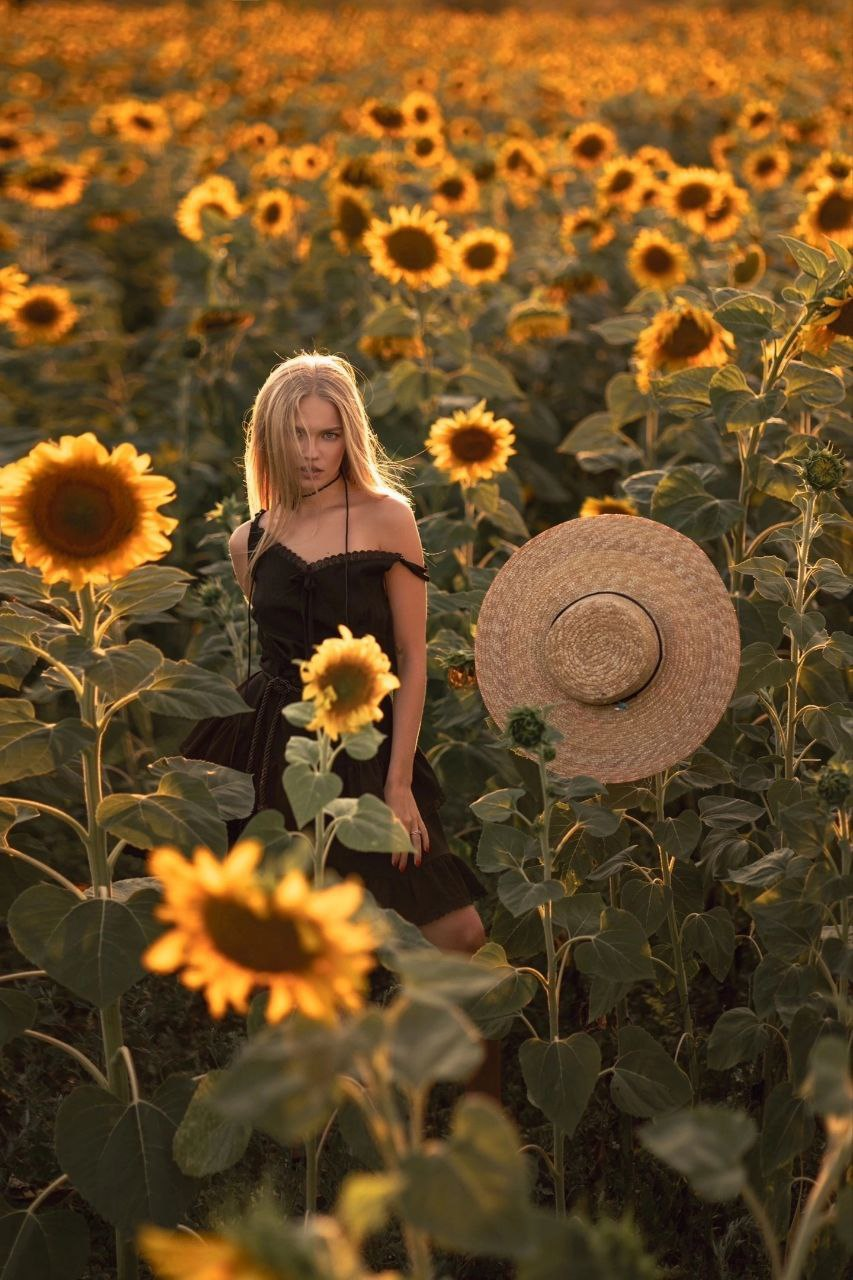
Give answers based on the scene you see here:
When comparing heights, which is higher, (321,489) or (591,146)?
(321,489)

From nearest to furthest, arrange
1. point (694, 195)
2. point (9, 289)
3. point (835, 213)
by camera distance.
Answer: point (9, 289), point (835, 213), point (694, 195)

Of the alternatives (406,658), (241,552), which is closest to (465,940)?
(406,658)

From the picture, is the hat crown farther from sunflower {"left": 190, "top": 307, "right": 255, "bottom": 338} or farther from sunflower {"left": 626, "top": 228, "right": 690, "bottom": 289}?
sunflower {"left": 190, "top": 307, "right": 255, "bottom": 338}

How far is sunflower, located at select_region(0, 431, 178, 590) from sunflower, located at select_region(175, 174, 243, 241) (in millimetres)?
4037

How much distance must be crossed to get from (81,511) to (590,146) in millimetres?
5643

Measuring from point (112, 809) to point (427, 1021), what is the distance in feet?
3.41

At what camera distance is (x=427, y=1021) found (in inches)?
49.5

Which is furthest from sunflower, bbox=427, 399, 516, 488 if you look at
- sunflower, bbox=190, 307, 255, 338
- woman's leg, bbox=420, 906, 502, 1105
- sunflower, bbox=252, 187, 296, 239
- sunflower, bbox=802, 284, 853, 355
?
sunflower, bbox=252, 187, 296, 239

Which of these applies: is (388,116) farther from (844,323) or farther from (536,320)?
(844,323)

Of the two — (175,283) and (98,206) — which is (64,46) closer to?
(98,206)

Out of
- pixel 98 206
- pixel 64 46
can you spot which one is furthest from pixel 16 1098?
pixel 64 46

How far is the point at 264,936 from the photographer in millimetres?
1304

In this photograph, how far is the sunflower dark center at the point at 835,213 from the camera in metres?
4.32

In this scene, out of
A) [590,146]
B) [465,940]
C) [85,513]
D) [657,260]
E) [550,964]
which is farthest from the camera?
[590,146]
